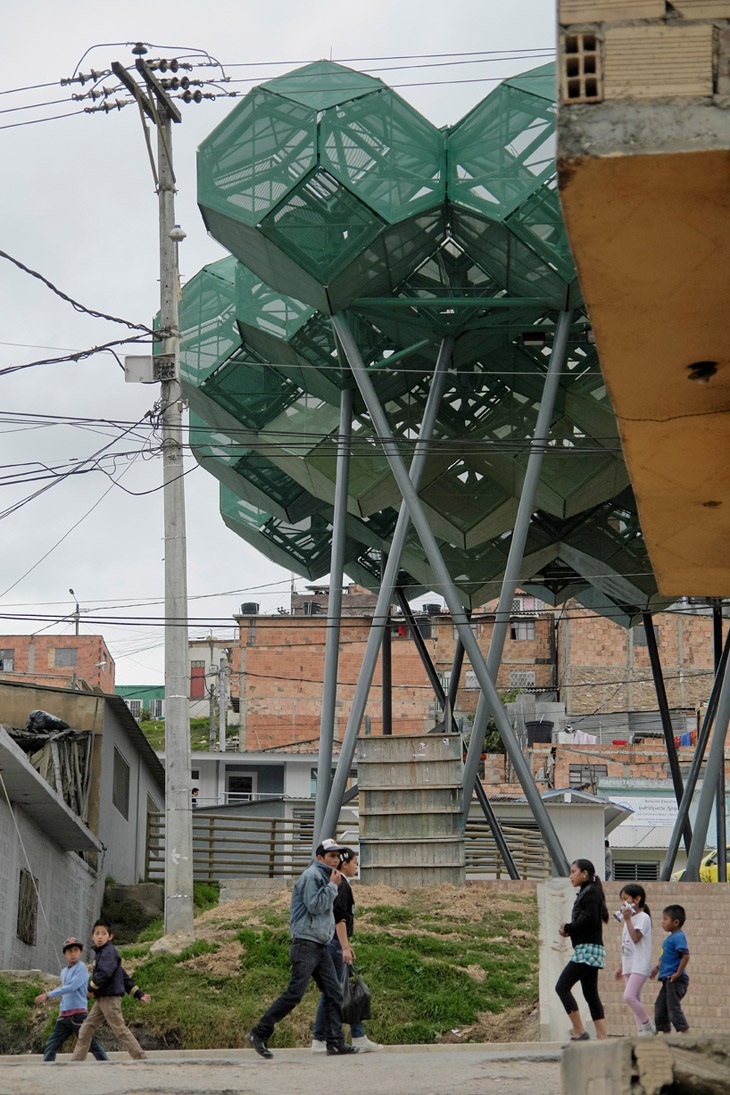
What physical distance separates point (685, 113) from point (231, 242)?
19.3 meters

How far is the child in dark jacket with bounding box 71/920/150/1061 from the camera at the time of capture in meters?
12.6

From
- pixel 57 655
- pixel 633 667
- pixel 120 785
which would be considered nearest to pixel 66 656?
pixel 57 655

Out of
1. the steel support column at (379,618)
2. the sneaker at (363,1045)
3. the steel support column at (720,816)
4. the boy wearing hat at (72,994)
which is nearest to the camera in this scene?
the sneaker at (363,1045)

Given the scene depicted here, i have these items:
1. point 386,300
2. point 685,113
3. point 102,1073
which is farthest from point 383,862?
point 685,113

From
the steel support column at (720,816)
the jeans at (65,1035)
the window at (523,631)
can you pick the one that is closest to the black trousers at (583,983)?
the jeans at (65,1035)

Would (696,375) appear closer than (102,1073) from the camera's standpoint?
Yes

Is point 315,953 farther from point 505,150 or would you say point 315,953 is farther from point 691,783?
point 691,783

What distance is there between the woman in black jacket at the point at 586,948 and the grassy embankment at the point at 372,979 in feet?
13.9

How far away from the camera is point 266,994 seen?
57.4 ft

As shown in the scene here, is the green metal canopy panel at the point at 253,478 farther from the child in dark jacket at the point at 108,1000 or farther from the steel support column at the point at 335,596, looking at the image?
the child in dark jacket at the point at 108,1000

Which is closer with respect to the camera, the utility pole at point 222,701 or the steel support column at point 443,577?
the steel support column at point 443,577

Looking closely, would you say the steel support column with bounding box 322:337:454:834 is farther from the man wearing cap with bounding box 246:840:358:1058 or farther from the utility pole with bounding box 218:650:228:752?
the utility pole with bounding box 218:650:228:752

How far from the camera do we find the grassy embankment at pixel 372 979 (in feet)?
54.0

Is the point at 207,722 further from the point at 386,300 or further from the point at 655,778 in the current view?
the point at 386,300
